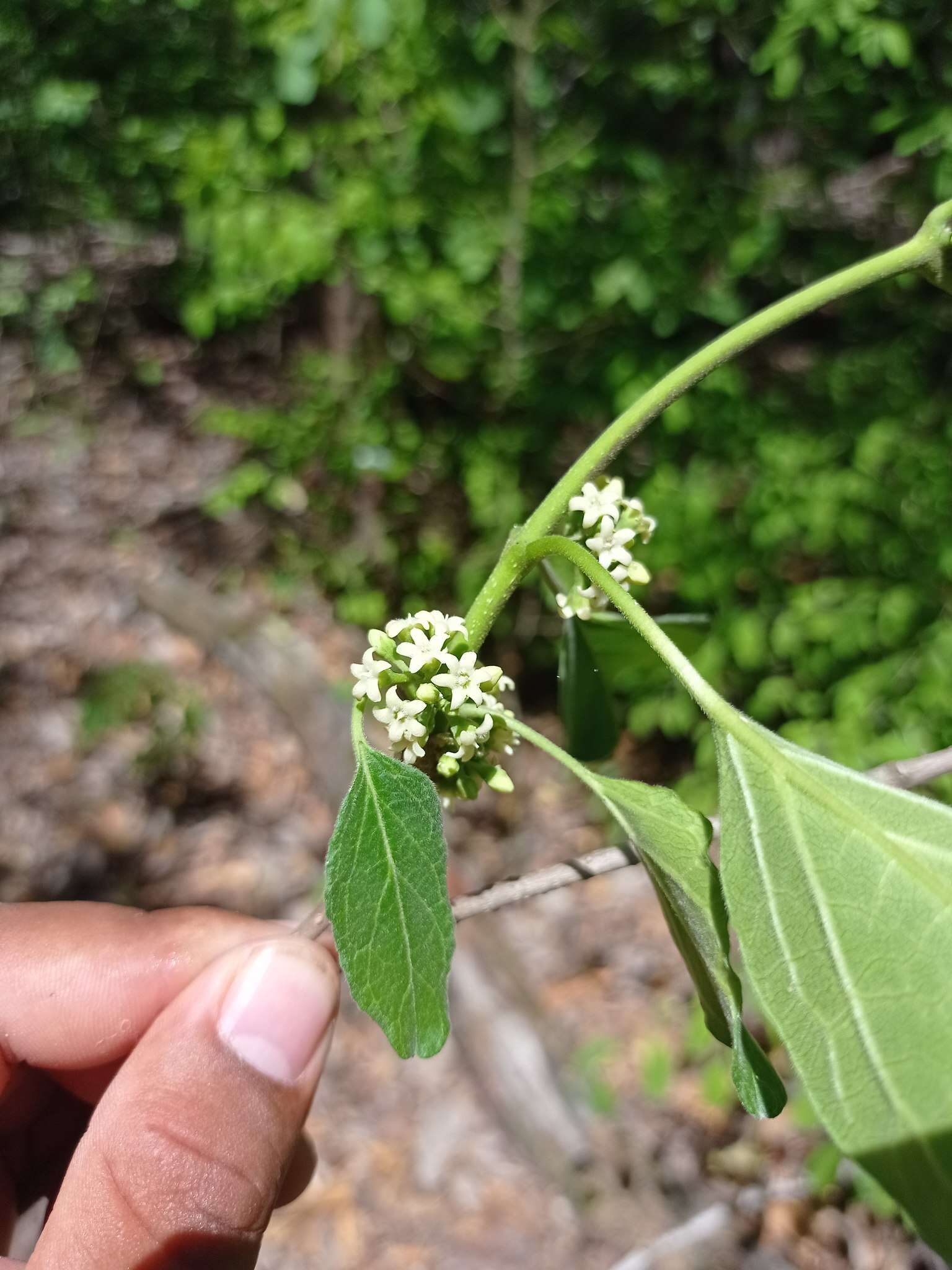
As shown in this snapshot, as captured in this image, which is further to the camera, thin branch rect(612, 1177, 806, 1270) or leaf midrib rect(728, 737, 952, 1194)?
thin branch rect(612, 1177, 806, 1270)

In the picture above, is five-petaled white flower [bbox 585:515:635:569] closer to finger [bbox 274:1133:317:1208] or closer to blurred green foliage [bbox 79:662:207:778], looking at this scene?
finger [bbox 274:1133:317:1208]

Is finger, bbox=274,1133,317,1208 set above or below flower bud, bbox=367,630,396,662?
below

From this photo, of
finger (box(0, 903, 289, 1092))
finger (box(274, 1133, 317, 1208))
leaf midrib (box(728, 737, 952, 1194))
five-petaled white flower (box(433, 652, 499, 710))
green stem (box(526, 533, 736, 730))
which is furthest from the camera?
finger (box(274, 1133, 317, 1208))

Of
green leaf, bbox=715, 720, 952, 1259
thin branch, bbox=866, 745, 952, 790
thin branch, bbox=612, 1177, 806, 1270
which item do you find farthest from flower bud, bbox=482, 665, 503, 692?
thin branch, bbox=612, 1177, 806, 1270

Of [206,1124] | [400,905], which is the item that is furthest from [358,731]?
[206,1124]

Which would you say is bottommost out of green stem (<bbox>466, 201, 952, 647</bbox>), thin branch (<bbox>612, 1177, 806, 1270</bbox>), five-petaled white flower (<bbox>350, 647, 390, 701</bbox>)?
thin branch (<bbox>612, 1177, 806, 1270</bbox>)

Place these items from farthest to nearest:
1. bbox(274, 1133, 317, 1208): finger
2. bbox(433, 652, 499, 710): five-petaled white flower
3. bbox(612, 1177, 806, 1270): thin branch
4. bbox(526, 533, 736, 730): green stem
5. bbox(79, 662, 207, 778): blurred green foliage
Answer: bbox(79, 662, 207, 778): blurred green foliage, bbox(612, 1177, 806, 1270): thin branch, bbox(274, 1133, 317, 1208): finger, bbox(433, 652, 499, 710): five-petaled white flower, bbox(526, 533, 736, 730): green stem

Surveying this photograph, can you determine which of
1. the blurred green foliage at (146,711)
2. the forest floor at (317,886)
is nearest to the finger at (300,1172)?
the forest floor at (317,886)

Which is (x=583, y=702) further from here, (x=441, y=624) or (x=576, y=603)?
(x=441, y=624)
